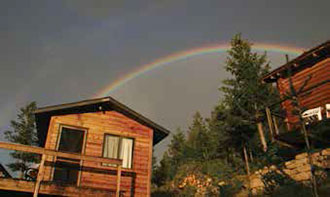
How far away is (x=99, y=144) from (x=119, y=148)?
0.95m

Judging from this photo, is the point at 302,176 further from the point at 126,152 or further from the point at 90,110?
the point at 90,110

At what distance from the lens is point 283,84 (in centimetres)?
1745

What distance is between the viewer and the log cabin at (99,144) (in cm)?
1288

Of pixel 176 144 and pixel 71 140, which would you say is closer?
pixel 71 140

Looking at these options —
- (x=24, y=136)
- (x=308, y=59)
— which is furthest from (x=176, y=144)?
(x=308, y=59)

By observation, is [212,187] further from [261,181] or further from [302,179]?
[302,179]

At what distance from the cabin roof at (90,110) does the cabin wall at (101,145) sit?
0.20m

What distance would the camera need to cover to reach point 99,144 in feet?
45.5

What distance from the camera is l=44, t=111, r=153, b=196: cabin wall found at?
13.1m

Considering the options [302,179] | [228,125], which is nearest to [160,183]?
[228,125]

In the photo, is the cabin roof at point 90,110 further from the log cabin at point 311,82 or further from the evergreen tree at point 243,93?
the evergreen tree at point 243,93

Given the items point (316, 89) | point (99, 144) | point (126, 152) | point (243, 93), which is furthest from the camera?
point (243, 93)

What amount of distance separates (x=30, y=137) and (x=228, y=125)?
1062 inches

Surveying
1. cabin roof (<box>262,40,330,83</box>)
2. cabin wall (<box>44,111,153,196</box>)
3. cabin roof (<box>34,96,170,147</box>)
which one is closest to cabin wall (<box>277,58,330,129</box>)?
cabin roof (<box>262,40,330,83</box>)
